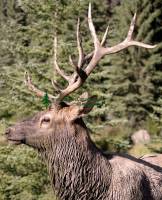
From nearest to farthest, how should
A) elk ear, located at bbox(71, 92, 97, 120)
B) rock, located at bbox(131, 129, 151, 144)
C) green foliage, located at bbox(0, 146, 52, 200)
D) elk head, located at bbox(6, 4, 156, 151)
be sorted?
elk ear, located at bbox(71, 92, 97, 120) < elk head, located at bbox(6, 4, 156, 151) < green foliage, located at bbox(0, 146, 52, 200) < rock, located at bbox(131, 129, 151, 144)

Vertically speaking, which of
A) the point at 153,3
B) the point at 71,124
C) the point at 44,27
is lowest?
the point at 71,124

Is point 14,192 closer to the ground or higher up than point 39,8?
closer to the ground

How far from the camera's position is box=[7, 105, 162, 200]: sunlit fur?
5.50m

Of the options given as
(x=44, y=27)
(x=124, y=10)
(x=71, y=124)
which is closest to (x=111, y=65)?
(x=124, y=10)

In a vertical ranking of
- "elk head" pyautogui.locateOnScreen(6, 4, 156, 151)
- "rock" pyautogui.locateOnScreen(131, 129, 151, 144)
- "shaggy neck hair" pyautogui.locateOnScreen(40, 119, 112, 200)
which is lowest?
A: "rock" pyautogui.locateOnScreen(131, 129, 151, 144)

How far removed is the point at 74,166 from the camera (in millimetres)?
5500

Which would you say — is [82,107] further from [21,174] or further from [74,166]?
[21,174]

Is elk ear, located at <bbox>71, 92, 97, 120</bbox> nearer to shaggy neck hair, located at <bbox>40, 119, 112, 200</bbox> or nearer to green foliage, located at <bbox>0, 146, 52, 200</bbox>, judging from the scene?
shaggy neck hair, located at <bbox>40, 119, 112, 200</bbox>

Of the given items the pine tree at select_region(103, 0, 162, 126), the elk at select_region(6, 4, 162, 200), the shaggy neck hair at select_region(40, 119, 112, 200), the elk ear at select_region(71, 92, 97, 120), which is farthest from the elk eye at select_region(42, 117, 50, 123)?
the pine tree at select_region(103, 0, 162, 126)

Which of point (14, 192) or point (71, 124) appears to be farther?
point (14, 192)

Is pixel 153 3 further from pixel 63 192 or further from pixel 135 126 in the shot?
pixel 63 192

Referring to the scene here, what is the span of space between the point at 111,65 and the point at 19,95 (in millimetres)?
12639

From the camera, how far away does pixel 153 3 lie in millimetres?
21047

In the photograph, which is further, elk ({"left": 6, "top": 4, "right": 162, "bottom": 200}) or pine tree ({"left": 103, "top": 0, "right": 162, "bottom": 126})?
pine tree ({"left": 103, "top": 0, "right": 162, "bottom": 126})
